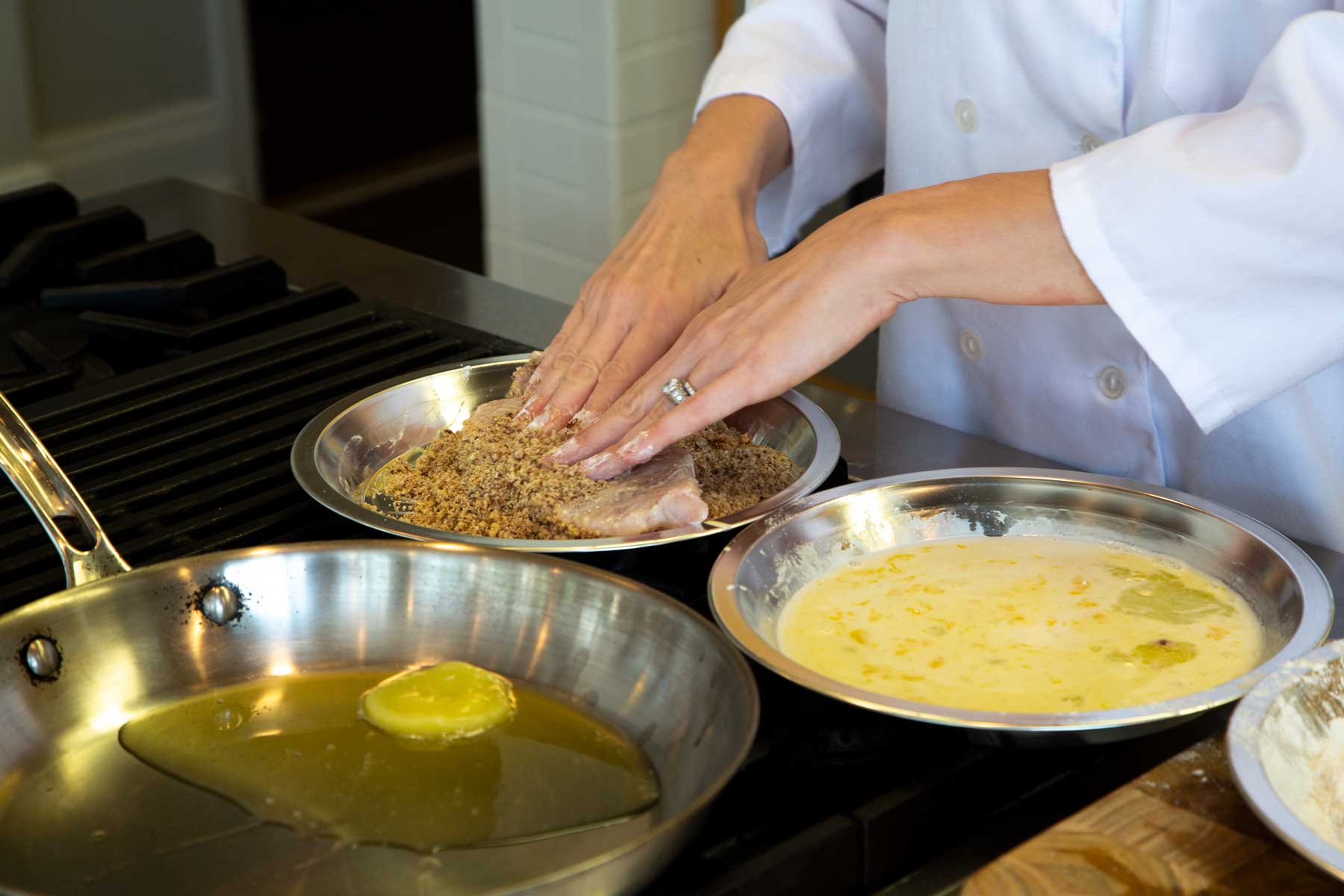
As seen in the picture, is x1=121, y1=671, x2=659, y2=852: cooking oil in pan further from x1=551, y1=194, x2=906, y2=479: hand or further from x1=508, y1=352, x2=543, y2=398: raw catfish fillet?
x1=508, y1=352, x2=543, y2=398: raw catfish fillet

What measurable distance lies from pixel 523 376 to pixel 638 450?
20 centimetres

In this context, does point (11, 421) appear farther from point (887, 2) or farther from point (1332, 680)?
point (887, 2)

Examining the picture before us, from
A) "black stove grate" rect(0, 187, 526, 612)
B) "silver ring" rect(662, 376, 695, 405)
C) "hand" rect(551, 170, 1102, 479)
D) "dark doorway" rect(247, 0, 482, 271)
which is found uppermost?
"hand" rect(551, 170, 1102, 479)

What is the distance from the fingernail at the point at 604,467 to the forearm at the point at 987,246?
21 cm

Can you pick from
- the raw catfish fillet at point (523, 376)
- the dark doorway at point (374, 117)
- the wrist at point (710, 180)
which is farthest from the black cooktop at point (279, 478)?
the dark doorway at point (374, 117)

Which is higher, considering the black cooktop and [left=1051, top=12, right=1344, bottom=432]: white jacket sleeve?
[left=1051, top=12, right=1344, bottom=432]: white jacket sleeve

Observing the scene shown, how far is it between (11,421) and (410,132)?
391 cm

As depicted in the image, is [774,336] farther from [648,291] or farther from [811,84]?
[811,84]

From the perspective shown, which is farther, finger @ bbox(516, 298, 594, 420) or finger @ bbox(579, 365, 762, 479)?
finger @ bbox(516, 298, 594, 420)

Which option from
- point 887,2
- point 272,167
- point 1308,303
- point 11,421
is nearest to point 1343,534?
point 1308,303

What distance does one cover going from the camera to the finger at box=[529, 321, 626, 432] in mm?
1053

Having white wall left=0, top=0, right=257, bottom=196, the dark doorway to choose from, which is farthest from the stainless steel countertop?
the dark doorway

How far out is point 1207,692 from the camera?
685 mm

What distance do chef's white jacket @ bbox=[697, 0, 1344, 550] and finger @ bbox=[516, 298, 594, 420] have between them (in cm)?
30
